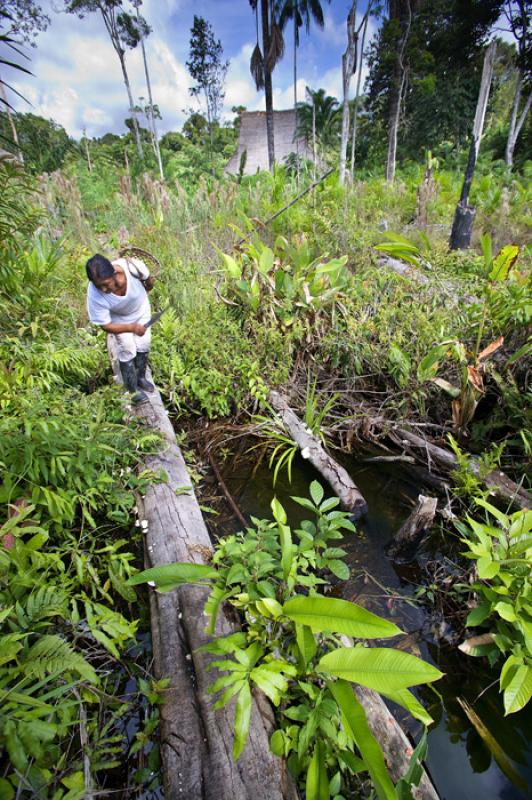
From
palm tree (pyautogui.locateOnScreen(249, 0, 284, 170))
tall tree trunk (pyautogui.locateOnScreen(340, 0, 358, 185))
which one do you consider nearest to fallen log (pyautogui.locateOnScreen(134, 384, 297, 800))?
tall tree trunk (pyautogui.locateOnScreen(340, 0, 358, 185))

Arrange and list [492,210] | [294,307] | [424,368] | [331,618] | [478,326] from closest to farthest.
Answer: [331,618], [424,368], [478,326], [294,307], [492,210]

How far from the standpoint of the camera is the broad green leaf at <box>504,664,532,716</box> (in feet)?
3.71

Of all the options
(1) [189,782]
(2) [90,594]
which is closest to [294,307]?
(2) [90,594]

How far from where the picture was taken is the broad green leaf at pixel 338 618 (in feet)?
2.90

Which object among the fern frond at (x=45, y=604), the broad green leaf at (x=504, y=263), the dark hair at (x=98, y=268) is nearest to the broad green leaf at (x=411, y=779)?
the fern frond at (x=45, y=604)

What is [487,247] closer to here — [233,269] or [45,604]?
[233,269]

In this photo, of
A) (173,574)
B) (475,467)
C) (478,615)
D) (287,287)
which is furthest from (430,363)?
(173,574)

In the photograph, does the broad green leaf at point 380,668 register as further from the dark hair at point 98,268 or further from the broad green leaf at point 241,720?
the dark hair at point 98,268

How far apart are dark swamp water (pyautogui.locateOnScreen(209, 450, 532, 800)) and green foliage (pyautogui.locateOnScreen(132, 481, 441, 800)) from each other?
588 mm

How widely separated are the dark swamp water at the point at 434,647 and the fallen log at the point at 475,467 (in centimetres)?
24

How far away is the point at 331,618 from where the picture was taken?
95cm

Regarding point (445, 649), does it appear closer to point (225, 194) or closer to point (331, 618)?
point (331, 618)

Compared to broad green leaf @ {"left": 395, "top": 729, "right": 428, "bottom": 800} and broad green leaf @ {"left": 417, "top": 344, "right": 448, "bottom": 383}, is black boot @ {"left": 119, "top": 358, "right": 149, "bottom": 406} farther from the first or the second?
broad green leaf @ {"left": 395, "top": 729, "right": 428, "bottom": 800}

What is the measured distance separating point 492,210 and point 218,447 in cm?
685
